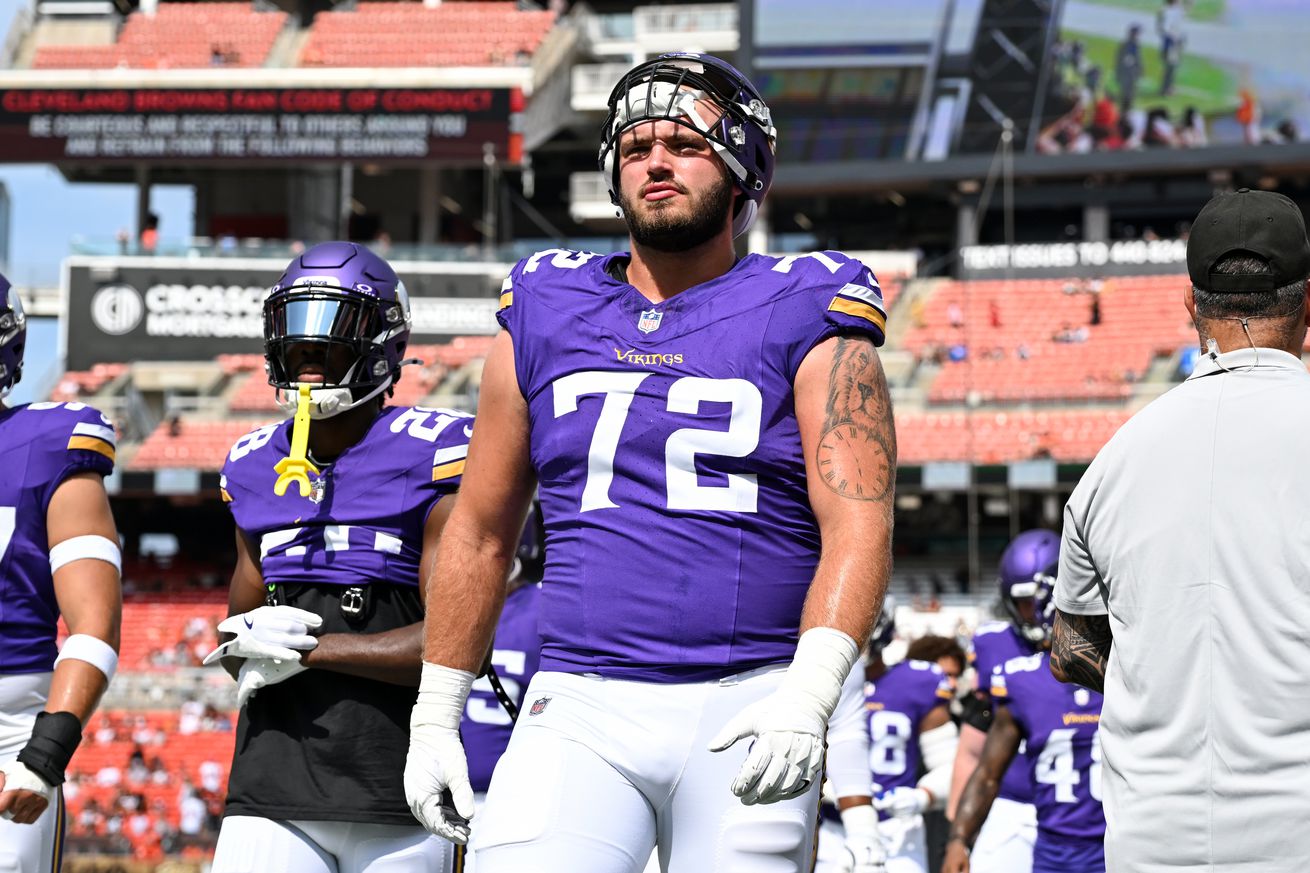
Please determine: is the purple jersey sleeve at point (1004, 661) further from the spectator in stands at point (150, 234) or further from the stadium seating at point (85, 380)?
the spectator in stands at point (150, 234)

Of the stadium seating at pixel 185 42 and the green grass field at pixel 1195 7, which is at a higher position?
the green grass field at pixel 1195 7

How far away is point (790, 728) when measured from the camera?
114 inches

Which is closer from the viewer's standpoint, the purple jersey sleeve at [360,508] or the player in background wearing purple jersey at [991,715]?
the purple jersey sleeve at [360,508]

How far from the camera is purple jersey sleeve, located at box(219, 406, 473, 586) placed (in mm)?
4473

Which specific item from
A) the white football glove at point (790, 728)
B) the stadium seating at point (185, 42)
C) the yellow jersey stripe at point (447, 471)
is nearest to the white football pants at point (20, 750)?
the yellow jersey stripe at point (447, 471)

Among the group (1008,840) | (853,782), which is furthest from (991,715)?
(853,782)

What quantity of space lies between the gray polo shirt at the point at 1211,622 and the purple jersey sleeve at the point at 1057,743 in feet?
12.5

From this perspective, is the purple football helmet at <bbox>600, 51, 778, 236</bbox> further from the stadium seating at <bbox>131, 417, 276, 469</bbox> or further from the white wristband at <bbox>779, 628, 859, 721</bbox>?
the stadium seating at <bbox>131, 417, 276, 469</bbox>

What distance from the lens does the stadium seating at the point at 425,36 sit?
122 feet

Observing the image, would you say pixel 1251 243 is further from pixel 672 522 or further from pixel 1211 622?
pixel 672 522

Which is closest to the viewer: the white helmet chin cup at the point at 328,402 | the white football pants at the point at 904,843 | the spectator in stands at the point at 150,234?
the white helmet chin cup at the point at 328,402

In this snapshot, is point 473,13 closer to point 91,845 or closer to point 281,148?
point 281,148

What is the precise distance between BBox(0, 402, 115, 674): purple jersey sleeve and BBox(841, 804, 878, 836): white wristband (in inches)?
117

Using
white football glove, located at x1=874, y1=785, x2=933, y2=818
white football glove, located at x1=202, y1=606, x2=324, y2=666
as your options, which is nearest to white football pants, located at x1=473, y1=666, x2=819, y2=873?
white football glove, located at x1=202, y1=606, x2=324, y2=666
